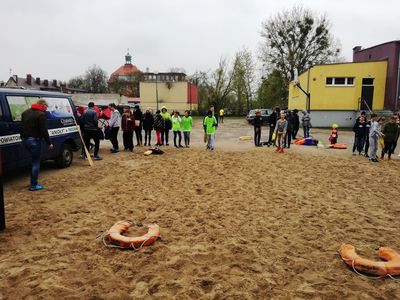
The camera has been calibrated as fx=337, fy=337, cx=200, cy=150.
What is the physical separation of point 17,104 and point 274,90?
4057 centimetres

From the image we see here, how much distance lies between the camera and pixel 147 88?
59688mm

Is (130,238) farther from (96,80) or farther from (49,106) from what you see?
(96,80)

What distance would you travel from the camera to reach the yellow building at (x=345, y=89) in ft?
93.1

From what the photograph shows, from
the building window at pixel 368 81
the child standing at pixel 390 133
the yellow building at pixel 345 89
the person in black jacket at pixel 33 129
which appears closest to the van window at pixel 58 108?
the person in black jacket at pixel 33 129

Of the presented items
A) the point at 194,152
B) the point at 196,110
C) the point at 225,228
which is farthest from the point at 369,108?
the point at 196,110

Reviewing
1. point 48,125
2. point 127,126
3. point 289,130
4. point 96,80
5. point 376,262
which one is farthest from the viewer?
point 96,80

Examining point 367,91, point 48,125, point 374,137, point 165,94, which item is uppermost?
point 165,94

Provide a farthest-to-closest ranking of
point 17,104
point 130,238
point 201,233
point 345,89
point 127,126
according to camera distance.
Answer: point 345,89
point 127,126
point 17,104
point 201,233
point 130,238

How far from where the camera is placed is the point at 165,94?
197ft

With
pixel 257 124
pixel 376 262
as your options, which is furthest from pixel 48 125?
pixel 257 124

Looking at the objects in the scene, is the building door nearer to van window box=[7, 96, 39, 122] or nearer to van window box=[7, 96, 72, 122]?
van window box=[7, 96, 72, 122]

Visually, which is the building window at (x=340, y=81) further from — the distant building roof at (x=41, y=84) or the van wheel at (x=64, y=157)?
the distant building roof at (x=41, y=84)

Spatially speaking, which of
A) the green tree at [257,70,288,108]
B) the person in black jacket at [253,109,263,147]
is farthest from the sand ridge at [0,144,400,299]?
the green tree at [257,70,288,108]

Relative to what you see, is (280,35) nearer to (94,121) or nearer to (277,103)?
(277,103)
